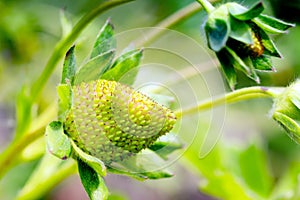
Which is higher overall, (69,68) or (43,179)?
(69,68)

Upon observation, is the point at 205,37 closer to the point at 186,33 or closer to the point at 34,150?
the point at 34,150

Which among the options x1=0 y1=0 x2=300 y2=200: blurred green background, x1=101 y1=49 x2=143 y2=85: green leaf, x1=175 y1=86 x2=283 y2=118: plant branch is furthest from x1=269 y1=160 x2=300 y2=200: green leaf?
x1=101 y1=49 x2=143 y2=85: green leaf

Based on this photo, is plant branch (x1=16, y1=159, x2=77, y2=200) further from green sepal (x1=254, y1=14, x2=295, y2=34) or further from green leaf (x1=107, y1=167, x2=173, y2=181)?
green sepal (x1=254, y1=14, x2=295, y2=34)

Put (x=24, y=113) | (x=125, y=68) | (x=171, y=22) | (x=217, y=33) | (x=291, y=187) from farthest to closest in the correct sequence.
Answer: (x=291, y=187) → (x=171, y=22) → (x=24, y=113) → (x=125, y=68) → (x=217, y=33)

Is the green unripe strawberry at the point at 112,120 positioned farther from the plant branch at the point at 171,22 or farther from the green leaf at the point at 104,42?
the plant branch at the point at 171,22

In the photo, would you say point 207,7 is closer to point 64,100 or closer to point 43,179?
point 64,100

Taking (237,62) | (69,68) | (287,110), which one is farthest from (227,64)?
(69,68)
